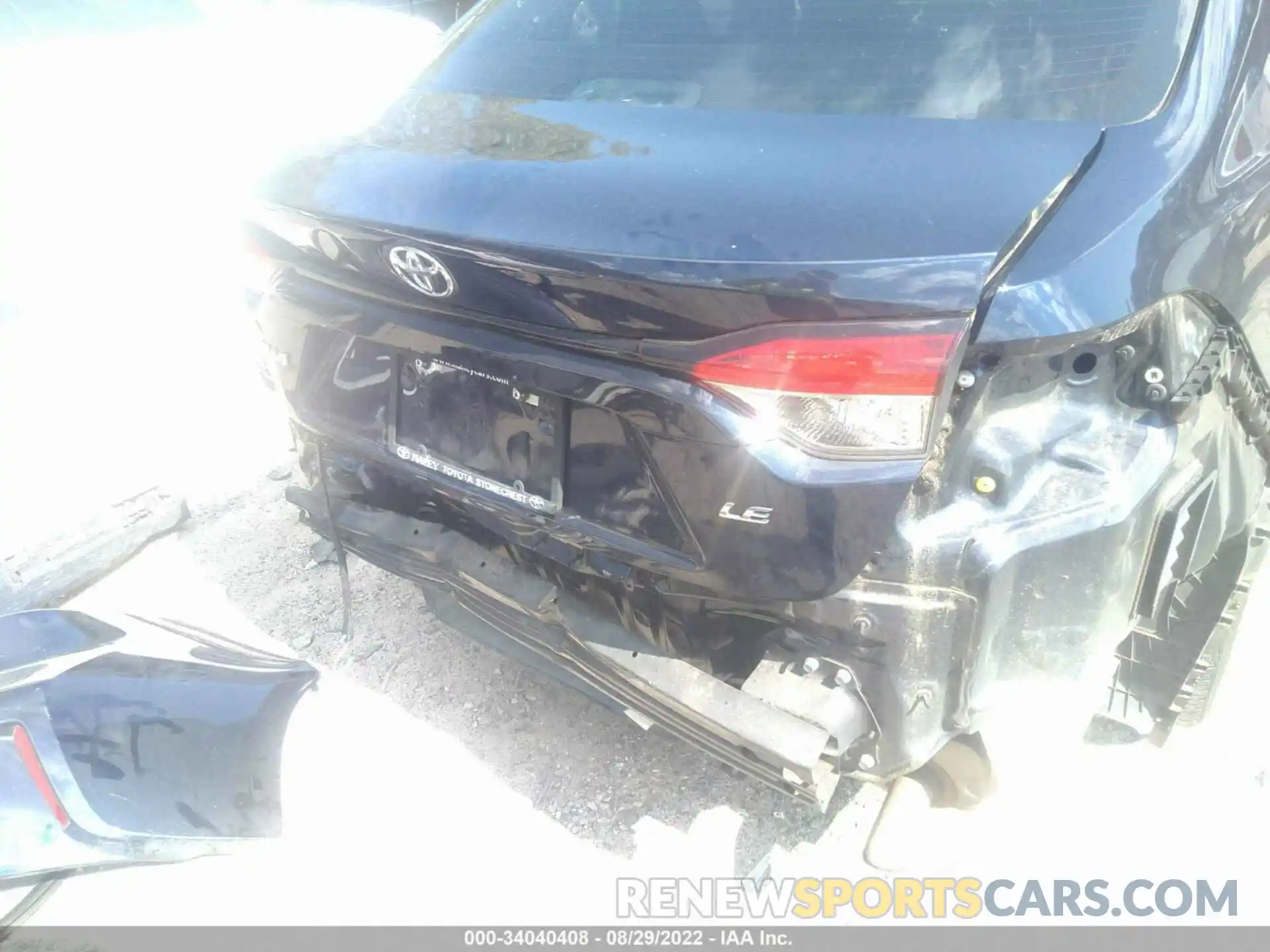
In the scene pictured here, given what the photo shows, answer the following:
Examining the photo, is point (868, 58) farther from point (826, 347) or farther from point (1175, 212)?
point (826, 347)

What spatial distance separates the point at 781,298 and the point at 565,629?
92 cm

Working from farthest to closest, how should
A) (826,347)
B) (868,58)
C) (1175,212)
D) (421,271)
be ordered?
(868,58)
(421,271)
(1175,212)
(826,347)

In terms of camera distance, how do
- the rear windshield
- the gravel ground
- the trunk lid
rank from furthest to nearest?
1. the gravel ground
2. the rear windshield
3. the trunk lid

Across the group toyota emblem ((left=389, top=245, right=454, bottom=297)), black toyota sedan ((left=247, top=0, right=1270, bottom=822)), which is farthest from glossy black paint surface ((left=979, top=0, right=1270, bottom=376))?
toyota emblem ((left=389, top=245, right=454, bottom=297))

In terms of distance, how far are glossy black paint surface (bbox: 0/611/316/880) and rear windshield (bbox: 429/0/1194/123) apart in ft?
5.25

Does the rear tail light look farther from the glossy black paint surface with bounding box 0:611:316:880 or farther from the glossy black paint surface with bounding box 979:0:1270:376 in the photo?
the glossy black paint surface with bounding box 0:611:316:880

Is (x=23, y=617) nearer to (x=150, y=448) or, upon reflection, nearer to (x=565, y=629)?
(x=565, y=629)

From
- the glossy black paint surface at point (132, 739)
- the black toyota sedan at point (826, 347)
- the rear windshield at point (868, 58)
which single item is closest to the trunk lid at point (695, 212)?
the black toyota sedan at point (826, 347)

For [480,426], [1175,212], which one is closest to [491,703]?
[480,426]

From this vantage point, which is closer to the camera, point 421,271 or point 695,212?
point 695,212

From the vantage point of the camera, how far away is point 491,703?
2719 millimetres

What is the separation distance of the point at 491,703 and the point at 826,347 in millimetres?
1791

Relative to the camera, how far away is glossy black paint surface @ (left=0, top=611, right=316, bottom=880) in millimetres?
1626

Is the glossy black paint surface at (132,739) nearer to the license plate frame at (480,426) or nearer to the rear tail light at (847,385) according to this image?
the license plate frame at (480,426)
